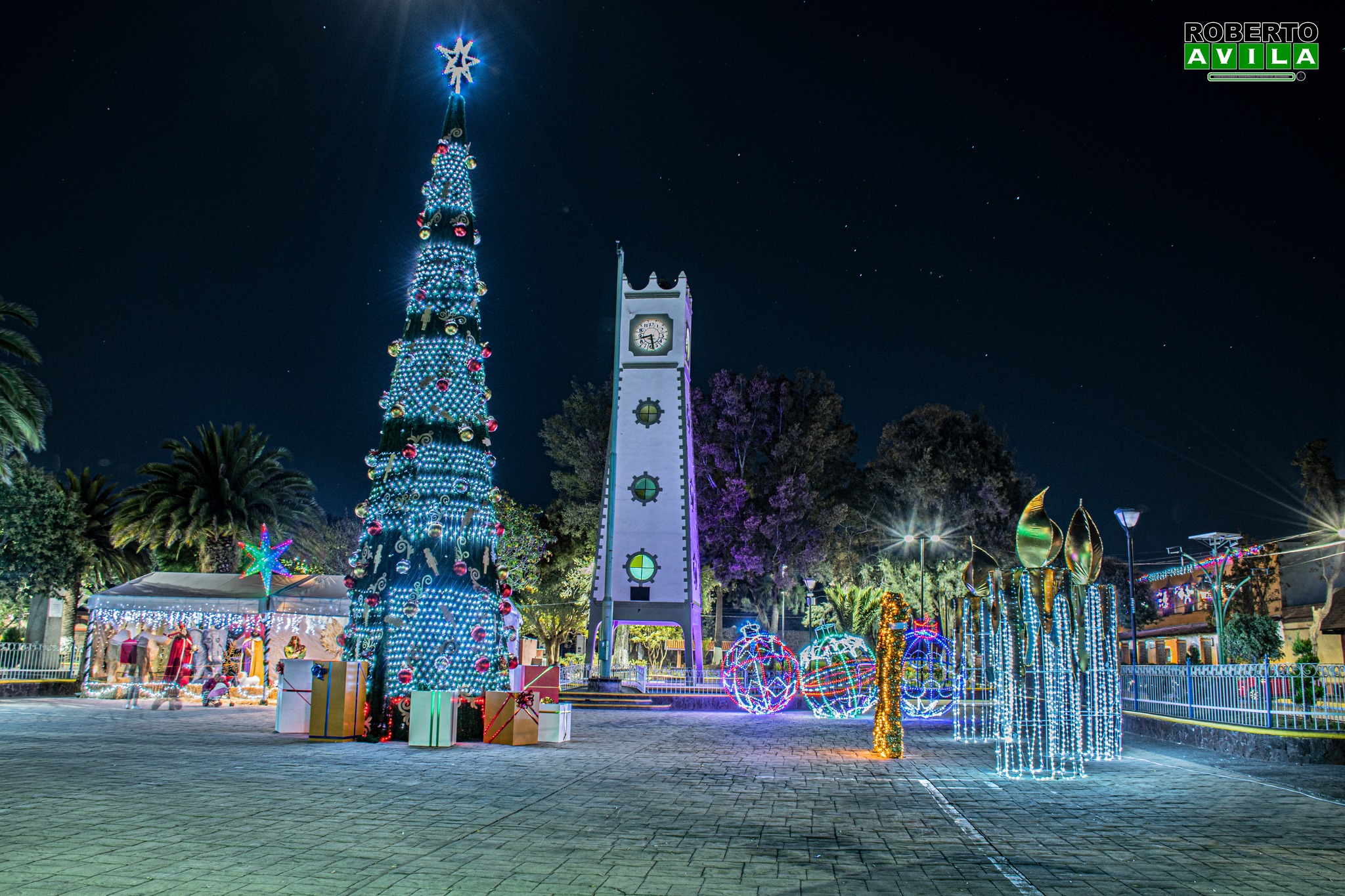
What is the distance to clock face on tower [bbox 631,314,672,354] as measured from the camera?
3681 centimetres

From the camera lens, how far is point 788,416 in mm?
45406

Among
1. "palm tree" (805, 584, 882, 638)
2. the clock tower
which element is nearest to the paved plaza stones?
the clock tower

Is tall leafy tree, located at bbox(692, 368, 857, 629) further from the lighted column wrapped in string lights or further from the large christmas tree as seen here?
the lighted column wrapped in string lights

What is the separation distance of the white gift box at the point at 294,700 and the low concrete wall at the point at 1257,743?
48.7 feet

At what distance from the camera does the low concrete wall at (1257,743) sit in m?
13.9

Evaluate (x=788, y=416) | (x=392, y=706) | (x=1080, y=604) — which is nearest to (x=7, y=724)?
(x=392, y=706)

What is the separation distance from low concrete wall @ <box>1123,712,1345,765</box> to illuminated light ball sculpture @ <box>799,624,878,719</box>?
22.6ft

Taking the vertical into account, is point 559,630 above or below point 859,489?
below

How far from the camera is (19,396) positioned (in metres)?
22.1

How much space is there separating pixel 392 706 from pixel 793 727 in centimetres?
812

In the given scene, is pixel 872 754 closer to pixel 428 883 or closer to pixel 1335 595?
pixel 428 883

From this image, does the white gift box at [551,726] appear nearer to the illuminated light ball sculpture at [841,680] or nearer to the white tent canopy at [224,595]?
the illuminated light ball sculpture at [841,680]

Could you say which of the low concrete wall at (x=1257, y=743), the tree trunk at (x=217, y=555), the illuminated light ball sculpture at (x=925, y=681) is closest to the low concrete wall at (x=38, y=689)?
the tree trunk at (x=217, y=555)

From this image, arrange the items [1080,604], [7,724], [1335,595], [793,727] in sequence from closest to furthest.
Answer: [1080,604] < [7,724] < [793,727] < [1335,595]
